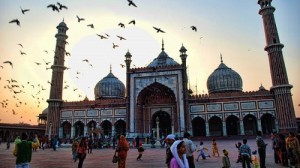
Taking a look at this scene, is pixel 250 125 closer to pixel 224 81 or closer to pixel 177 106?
pixel 224 81

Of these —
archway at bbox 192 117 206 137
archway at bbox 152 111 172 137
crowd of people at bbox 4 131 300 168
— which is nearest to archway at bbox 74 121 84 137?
archway at bbox 152 111 172 137

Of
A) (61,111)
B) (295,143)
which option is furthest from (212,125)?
(295,143)

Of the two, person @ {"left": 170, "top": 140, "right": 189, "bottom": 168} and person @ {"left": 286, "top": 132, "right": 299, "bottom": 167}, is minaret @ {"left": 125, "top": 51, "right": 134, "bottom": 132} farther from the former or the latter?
person @ {"left": 170, "top": 140, "right": 189, "bottom": 168}

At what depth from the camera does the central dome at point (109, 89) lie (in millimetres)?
42594

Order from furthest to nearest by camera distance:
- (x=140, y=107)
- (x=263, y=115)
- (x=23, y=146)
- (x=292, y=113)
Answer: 1. (x=140, y=107)
2. (x=263, y=115)
3. (x=292, y=113)
4. (x=23, y=146)

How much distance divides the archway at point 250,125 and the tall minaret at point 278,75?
3.83 meters

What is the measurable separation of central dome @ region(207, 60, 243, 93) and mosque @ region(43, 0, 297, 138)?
153mm

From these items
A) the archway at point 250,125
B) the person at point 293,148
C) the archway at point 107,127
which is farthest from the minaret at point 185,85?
the person at point 293,148

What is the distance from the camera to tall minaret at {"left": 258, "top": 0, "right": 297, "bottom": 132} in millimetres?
27812

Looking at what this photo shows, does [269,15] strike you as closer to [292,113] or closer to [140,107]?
[292,113]

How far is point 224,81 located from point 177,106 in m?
11.5

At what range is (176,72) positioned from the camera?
32062 mm

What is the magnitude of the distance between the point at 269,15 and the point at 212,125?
16132 mm

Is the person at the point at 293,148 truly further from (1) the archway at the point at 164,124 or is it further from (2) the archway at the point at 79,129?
(2) the archway at the point at 79,129
